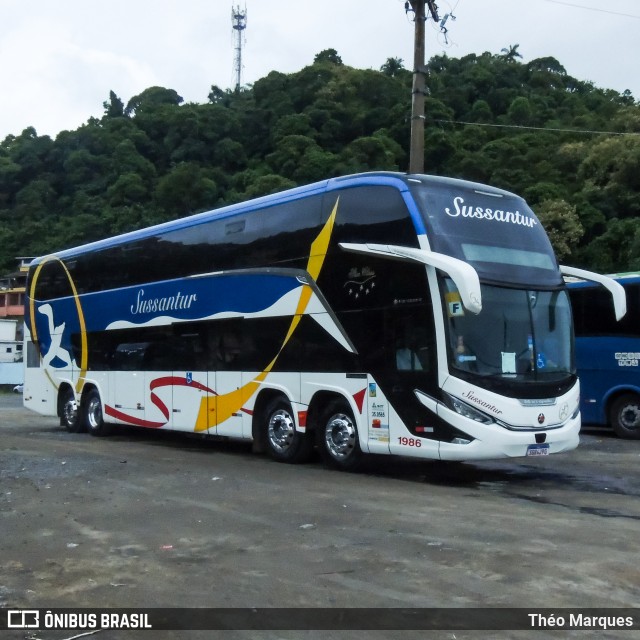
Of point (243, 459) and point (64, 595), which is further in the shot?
point (243, 459)

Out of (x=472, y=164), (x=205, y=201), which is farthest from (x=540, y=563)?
(x=205, y=201)

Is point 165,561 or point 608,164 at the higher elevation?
point 608,164

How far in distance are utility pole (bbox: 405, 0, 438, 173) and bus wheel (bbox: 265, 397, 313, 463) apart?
19.2 ft

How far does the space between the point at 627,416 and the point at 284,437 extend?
7703 mm

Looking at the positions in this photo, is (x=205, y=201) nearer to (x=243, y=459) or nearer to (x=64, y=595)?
(x=243, y=459)

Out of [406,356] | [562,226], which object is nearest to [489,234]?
[406,356]

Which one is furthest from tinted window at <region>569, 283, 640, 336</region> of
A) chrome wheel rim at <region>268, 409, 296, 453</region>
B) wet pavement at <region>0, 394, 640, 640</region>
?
chrome wheel rim at <region>268, 409, 296, 453</region>

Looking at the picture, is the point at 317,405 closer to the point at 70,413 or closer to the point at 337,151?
the point at 70,413

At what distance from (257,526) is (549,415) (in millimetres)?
4507

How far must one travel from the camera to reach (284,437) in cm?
1388

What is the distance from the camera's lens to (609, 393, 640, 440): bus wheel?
57.6 ft

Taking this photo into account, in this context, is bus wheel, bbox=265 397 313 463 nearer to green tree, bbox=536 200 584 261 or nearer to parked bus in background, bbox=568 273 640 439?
parked bus in background, bbox=568 273 640 439

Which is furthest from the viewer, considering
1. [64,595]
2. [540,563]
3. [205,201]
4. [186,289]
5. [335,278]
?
[205,201]

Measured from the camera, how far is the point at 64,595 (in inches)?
248
